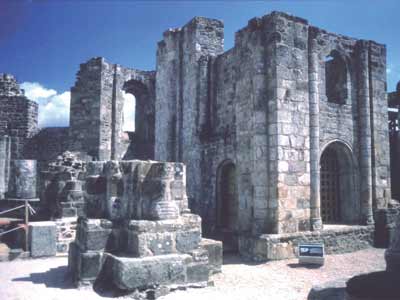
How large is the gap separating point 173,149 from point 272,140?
6.52 m

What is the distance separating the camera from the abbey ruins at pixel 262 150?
29.8 ft

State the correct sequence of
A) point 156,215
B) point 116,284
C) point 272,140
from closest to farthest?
point 116,284, point 156,215, point 272,140

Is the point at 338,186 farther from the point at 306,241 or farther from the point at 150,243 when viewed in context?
the point at 150,243

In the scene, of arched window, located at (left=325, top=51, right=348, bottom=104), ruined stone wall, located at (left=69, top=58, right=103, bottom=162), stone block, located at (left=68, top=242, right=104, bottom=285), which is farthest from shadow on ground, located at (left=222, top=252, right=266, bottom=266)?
ruined stone wall, located at (left=69, top=58, right=103, bottom=162)

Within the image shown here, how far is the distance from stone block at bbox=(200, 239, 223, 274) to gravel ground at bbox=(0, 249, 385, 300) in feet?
0.63

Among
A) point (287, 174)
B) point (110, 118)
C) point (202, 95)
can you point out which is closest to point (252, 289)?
point (287, 174)

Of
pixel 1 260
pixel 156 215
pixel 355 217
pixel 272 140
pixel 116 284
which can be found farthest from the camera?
pixel 355 217

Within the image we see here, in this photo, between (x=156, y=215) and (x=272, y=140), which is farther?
(x=272, y=140)

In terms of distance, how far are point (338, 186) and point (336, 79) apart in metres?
3.66

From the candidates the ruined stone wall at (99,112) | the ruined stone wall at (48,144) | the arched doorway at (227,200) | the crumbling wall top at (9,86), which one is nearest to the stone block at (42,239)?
the arched doorway at (227,200)

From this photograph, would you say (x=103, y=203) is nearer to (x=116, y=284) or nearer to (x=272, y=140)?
(x=116, y=284)

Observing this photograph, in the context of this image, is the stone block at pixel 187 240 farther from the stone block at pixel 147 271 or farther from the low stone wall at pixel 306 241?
the low stone wall at pixel 306 241

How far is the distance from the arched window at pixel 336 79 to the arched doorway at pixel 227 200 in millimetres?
4304

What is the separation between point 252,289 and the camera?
6.49m
